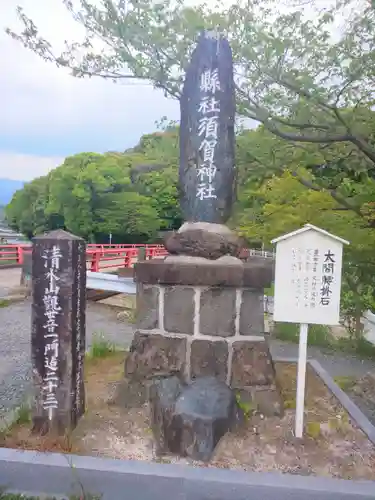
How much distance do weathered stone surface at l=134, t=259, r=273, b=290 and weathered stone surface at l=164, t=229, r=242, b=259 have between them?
0.17 metres

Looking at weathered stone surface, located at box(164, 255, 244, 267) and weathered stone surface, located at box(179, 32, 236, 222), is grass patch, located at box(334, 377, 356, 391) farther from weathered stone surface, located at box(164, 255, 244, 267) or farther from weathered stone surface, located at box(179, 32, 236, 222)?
weathered stone surface, located at box(179, 32, 236, 222)

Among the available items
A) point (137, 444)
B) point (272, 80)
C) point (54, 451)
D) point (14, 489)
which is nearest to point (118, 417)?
point (137, 444)

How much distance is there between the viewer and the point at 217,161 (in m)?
3.81

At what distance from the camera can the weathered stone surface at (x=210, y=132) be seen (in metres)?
3.79

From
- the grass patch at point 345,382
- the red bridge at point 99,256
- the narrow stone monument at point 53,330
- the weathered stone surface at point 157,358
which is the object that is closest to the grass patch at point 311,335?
the red bridge at point 99,256

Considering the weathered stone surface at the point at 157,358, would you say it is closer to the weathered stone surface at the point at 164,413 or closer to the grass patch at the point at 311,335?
the weathered stone surface at the point at 164,413

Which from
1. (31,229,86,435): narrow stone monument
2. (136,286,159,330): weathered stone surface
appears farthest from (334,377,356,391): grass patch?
(31,229,86,435): narrow stone monument

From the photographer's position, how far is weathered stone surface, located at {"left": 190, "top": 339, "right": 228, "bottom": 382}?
3.44 meters

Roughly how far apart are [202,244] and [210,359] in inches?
37.1

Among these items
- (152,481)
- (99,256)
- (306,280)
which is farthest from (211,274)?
(99,256)

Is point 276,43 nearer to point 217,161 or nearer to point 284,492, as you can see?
point 217,161

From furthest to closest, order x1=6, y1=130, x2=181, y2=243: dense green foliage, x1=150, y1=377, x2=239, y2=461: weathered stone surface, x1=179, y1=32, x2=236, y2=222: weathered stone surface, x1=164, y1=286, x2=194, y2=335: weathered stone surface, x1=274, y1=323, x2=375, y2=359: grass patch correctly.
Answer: x1=6, y1=130, x2=181, y2=243: dense green foliage, x1=274, y1=323, x2=375, y2=359: grass patch, x1=179, y1=32, x2=236, y2=222: weathered stone surface, x1=164, y1=286, x2=194, y2=335: weathered stone surface, x1=150, y1=377, x2=239, y2=461: weathered stone surface

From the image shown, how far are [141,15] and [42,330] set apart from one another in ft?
18.7

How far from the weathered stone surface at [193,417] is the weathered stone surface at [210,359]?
0.27m
